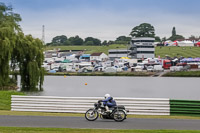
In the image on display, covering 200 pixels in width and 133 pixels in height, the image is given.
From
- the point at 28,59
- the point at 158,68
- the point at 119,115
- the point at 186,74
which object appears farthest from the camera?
the point at 158,68

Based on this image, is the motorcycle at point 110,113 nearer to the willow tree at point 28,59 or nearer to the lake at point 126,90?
the lake at point 126,90

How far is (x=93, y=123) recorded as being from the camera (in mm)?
19203

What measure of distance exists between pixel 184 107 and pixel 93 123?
20.8 feet

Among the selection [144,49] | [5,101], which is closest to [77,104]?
[5,101]

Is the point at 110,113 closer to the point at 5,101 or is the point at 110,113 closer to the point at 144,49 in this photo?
the point at 5,101

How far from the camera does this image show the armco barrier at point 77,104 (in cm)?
2314

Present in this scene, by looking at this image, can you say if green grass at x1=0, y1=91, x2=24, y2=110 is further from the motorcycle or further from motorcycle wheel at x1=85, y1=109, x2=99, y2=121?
the motorcycle

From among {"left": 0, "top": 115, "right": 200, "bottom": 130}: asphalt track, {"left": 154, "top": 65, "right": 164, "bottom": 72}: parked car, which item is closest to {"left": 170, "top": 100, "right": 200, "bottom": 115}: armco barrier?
{"left": 0, "top": 115, "right": 200, "bottom": 130}: asphalt track

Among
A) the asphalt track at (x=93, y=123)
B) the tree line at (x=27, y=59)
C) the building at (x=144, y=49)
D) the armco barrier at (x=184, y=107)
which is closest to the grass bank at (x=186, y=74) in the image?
the building at (x=144, y=49)

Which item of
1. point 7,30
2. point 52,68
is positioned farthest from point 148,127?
point 52,68

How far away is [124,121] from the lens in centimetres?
2012

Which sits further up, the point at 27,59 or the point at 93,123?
the point at 27,59

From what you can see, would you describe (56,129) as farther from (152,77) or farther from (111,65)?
(111,65)

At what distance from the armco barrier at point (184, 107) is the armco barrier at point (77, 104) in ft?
1.01
